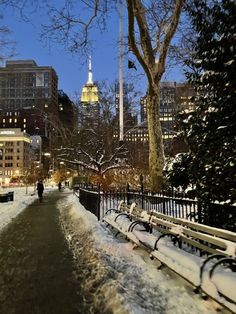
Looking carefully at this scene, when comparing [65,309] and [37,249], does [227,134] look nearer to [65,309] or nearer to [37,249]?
[65,309]

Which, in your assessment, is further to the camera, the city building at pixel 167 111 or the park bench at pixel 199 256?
the city building at pixel 167 111

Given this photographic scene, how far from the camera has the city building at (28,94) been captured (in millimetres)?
32500

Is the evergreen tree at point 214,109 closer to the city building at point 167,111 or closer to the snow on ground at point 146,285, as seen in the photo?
the snow on ground at point 146,285

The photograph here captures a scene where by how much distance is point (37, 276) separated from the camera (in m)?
7.47

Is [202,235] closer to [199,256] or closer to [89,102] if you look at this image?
[199,256]

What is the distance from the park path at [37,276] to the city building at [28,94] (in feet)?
47.4

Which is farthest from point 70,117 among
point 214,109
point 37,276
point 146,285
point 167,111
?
point 146,285

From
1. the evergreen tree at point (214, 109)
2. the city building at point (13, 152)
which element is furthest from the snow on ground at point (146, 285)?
the city building at point (13, 152)

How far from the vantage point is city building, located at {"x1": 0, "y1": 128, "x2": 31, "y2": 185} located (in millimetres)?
149375

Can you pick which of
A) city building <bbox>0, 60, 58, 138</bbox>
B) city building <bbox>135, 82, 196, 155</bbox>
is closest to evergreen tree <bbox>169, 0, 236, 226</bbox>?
city building <bbox>0, 60, 58, 138</bbox>

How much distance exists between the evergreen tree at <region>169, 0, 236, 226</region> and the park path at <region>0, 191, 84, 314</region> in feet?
9.03

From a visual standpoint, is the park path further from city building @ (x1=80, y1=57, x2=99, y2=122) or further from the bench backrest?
city building @ (x1=80, y1=57, x2=99, y2=122)

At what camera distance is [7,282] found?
23.1 feet

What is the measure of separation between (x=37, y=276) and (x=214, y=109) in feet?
13.8
